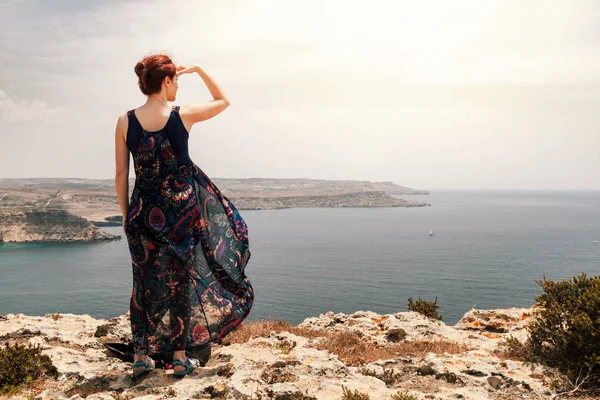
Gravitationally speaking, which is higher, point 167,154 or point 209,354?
point 167,154

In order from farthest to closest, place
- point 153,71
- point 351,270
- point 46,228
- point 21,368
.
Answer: point 46,228, point 351,270, point 21,368, point 153,71

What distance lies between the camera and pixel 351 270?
7206 cm

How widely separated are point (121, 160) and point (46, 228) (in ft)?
448

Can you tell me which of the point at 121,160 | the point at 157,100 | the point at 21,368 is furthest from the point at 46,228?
the point at 157,100

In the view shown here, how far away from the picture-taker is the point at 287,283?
206ft

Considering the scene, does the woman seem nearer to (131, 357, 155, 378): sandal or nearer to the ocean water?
(131, 357, 155, 378): sandal

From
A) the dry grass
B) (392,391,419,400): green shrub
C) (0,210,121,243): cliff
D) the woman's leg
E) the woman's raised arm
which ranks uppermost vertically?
the woman's raised arm

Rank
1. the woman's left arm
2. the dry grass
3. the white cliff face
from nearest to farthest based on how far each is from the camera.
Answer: the white cliff face, the woman's left arm, the dry grass

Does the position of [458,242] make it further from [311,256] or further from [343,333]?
[343,333]

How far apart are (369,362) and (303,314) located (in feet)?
141

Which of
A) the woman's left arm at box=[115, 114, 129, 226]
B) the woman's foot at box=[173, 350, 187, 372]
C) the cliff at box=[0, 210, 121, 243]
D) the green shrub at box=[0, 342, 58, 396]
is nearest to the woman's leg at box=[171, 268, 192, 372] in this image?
the woman's foot at box=[173, 350, 187, 372]

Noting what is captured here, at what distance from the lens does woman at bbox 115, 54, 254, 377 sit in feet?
15.5

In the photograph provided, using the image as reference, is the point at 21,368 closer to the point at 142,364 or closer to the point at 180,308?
the point at 142,364

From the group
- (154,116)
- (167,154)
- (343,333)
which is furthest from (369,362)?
(154,116)
